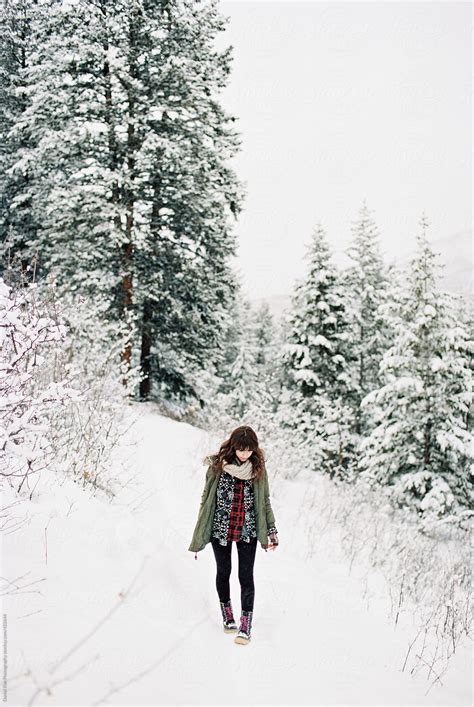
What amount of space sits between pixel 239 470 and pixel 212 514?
416mm

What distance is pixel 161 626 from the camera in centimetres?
348

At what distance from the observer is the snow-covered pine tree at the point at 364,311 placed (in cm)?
2089

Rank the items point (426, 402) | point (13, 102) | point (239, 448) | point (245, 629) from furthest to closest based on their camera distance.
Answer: point (13, 102), point (426, 402), point (239, 448), point (245, 629)

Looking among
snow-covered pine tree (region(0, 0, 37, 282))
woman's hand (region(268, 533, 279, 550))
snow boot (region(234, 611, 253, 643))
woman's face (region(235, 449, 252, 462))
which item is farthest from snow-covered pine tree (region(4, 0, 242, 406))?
snow boot (region(234, 611, 253, 643))

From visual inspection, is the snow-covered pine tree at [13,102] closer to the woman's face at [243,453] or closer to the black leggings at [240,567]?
the woman's face at [243,453]

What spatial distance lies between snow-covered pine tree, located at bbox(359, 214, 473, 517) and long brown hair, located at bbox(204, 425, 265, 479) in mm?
9757

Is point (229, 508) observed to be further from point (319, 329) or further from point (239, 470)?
point (319, 329)

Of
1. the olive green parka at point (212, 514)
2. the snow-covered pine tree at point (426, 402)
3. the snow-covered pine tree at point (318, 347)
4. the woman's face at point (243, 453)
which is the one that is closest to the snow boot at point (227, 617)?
the olive green parka at point (212, 514)

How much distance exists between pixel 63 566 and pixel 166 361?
10.3m

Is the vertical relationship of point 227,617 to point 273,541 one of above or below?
below

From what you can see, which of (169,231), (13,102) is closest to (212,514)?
(169,231)

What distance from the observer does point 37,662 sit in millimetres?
2645

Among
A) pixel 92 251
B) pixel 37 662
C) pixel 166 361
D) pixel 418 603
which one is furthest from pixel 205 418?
pixel 37 662

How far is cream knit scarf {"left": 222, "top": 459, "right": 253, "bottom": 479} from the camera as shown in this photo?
404 cm
